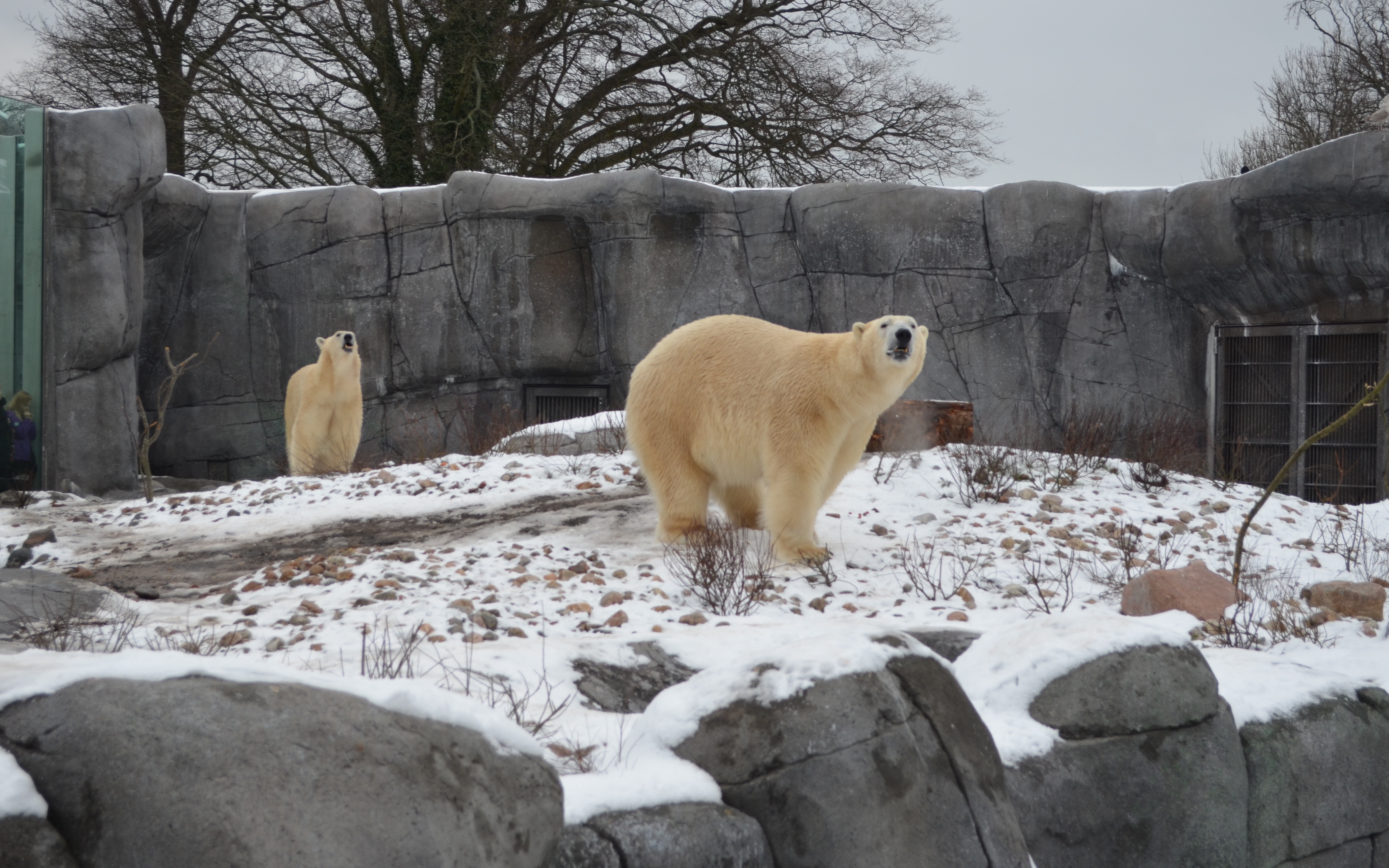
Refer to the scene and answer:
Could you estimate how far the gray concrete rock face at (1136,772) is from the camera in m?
2.54

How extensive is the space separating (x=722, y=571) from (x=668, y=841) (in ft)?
8.26

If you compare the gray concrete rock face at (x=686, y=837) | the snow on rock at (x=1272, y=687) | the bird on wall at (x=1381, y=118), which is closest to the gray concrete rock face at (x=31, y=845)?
the gray concrete rock face at (x=686, y=837)

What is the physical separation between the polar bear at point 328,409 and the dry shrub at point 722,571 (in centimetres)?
479

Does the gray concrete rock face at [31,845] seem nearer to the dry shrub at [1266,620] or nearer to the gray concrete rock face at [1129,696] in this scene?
the gray concrete rock face at [1129,696]

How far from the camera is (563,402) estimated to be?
12.4 meters

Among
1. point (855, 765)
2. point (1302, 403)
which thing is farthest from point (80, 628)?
point (1302, 403)

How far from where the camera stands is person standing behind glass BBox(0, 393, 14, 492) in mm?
9250

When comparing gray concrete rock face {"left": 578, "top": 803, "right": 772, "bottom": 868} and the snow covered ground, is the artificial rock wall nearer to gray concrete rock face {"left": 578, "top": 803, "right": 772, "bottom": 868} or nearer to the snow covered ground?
the snow covered ground

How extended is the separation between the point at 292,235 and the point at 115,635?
8923mm

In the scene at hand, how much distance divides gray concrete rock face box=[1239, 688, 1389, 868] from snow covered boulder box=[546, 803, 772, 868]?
4.50 feet

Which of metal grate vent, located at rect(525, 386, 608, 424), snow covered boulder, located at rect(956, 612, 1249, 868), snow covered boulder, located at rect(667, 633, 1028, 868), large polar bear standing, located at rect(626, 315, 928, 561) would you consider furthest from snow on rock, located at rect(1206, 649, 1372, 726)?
metal grate vent, located at rect(525, 386, 608, 424)

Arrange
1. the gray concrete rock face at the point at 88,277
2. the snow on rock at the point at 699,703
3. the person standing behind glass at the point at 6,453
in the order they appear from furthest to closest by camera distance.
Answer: the gray concrete rock face at the point at 88,277
the person standing behind glass at the point at 6,453
the snow on rock at the point at 699,703

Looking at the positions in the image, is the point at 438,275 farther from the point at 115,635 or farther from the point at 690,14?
the point at 115,635

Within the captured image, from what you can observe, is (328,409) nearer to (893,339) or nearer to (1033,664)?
(893,339)
